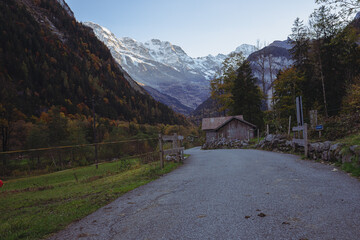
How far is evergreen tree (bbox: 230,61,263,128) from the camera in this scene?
4262cm

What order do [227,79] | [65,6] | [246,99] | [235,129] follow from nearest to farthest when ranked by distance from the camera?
1. [235,129]
2. [246,99]
3. [227,79]
4. [65,6]

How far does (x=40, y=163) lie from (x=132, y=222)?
348 inches

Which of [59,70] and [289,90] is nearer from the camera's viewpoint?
[289,90]

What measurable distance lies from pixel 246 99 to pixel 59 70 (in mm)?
72759

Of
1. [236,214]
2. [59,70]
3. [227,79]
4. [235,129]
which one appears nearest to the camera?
[236,214]

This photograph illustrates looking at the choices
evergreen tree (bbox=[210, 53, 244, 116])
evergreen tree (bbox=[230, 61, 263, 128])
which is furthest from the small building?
evergreen tree (bbox=[210, 53, 244, 116])

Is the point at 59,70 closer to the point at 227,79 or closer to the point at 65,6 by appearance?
the point at 227,79

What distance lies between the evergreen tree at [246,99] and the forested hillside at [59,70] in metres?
34.1

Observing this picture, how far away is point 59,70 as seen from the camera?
84938mm

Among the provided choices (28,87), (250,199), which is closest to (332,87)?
(250,199)

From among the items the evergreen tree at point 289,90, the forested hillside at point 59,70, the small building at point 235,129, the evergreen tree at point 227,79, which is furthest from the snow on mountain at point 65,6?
the evergreen tree at point 289,90

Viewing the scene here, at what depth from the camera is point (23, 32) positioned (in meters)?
87.1

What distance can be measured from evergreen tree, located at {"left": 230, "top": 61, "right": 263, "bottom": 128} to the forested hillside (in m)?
34.1

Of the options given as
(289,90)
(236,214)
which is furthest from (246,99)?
(236,214)
